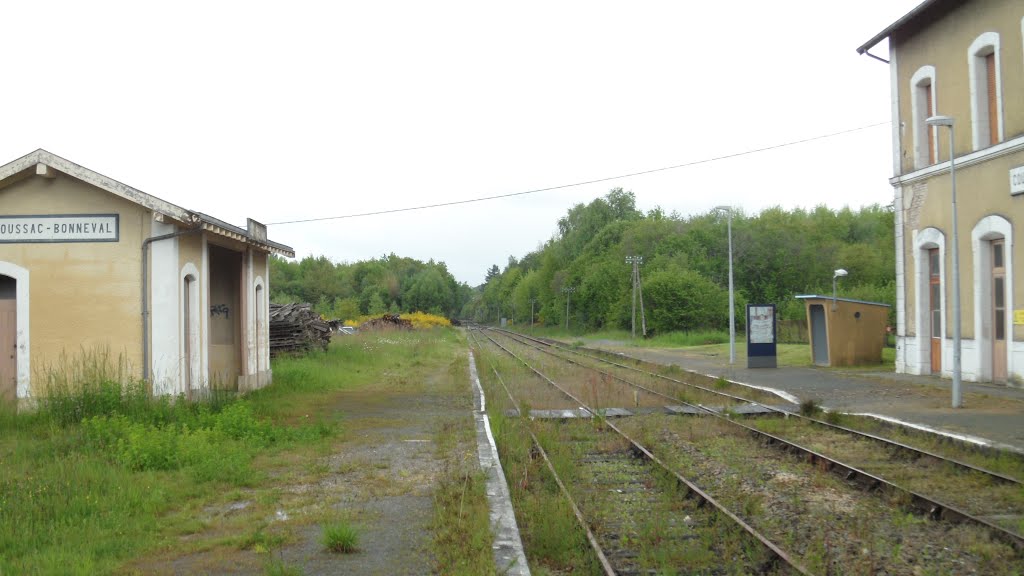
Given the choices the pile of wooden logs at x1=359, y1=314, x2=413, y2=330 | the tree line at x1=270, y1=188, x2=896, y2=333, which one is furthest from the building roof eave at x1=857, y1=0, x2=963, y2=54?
the pile of wooden logs at x1=359, y1=314, x2=413, y2=330

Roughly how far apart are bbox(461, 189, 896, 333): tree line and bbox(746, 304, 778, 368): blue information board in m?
23.9

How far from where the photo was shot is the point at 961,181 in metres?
19.6

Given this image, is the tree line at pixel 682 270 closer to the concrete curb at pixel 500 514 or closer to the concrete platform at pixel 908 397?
the concrete platform at pixel 908 397

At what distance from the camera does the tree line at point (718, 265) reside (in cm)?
A: 5719

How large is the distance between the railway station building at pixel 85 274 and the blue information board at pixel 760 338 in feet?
57.3

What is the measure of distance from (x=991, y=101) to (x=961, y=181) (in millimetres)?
1853

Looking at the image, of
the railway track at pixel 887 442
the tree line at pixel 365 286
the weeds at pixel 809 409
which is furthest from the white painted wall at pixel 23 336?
the tree line at pixel 365 286

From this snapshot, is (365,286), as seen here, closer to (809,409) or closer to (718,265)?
(718,265)

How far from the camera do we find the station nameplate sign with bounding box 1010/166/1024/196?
17.5 m

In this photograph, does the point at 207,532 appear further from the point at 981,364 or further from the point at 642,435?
the point at 981,364

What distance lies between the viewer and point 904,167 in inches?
874

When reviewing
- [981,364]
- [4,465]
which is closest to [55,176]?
[4,465]

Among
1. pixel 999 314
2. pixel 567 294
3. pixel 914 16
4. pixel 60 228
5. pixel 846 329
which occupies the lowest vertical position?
pixel 846 329

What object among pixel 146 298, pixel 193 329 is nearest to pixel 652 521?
pixel 146 298
